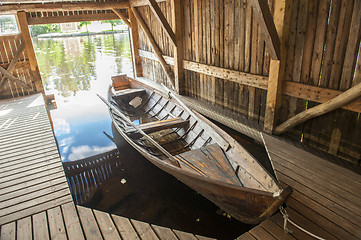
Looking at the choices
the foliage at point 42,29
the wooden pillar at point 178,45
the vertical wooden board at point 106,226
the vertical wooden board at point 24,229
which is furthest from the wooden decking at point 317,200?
the foliage at point 42,29

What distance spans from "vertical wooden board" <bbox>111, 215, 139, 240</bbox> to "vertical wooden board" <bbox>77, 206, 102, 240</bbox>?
22 centimetres

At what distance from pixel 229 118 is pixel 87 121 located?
4.85m

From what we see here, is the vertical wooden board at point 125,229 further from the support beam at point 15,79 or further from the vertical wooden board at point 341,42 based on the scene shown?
the support beam at point 15,79

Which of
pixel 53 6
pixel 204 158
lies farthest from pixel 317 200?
pixel 53 6

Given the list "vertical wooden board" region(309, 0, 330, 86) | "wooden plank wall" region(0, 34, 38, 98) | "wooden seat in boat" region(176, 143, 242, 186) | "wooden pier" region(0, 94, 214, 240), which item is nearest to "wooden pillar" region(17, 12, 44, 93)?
"wooden plank wall" region(0, 34, 38, 98)

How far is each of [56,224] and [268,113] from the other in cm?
394

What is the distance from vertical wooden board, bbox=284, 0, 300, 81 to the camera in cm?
423

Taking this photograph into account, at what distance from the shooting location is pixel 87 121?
8.34 m

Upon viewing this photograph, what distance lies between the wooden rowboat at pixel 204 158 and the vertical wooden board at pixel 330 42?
1.78m

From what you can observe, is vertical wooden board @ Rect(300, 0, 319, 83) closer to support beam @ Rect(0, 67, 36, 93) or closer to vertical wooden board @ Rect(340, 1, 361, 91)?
vertical wooden board @ Rect(340, 1, 361, 91)

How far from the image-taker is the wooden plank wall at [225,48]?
16.8 ft

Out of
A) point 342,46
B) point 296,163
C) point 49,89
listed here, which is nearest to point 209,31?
point 342,46

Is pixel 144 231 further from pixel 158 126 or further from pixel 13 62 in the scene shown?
pixel 13 62

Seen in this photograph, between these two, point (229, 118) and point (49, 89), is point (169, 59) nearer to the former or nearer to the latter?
point (229, 118)
